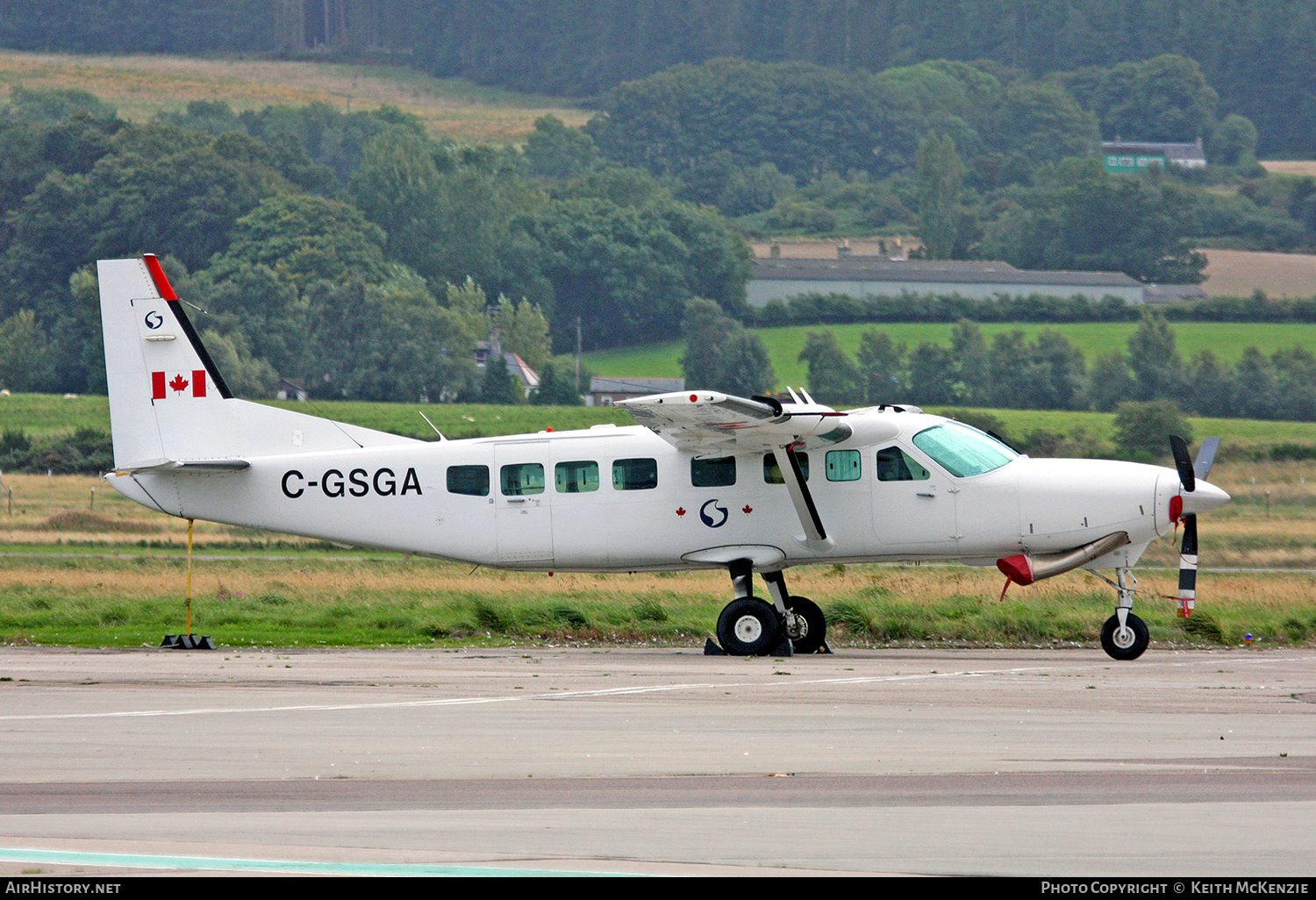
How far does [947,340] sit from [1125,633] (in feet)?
350

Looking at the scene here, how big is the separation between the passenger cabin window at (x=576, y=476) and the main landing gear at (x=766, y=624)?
1.90 metres

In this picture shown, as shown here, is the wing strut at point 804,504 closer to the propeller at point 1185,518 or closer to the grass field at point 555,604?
the grass field at point 555,604

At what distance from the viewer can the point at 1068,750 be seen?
10289 millimetres

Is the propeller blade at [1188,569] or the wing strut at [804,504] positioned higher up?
the wing strut at [804,504]

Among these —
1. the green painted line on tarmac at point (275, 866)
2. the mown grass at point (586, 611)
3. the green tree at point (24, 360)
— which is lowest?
the green tree at point (24, 360)

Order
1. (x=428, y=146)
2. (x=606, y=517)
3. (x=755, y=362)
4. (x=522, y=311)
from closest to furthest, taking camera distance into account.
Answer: (x=606, y=517) → (x=755, y=362) → (x=522, y=311) → (x=428, y=146)

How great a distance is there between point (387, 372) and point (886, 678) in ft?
309

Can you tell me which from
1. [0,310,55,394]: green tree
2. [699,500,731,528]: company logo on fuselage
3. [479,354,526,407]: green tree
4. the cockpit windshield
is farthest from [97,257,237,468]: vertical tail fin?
Answer: [0,310,55,394]: green tree

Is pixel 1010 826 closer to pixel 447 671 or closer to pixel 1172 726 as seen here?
pixel 1172 726

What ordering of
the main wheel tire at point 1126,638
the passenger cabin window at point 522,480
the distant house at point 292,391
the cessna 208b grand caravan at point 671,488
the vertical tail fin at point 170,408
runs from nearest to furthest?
the main wheel tire at point 1126,638 < the cessna 208b grand caravan at point 671,488 < the passenger cabin window at point 522,480 < the vertical tail fin at point 170,408 < the distant house at point 292,391

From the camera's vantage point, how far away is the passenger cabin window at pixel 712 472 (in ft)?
62.0

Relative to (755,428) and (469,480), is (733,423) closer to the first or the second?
(755,428)

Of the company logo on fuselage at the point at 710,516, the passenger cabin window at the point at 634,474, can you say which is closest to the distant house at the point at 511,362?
the passenger cabin window at the point at 634,474
